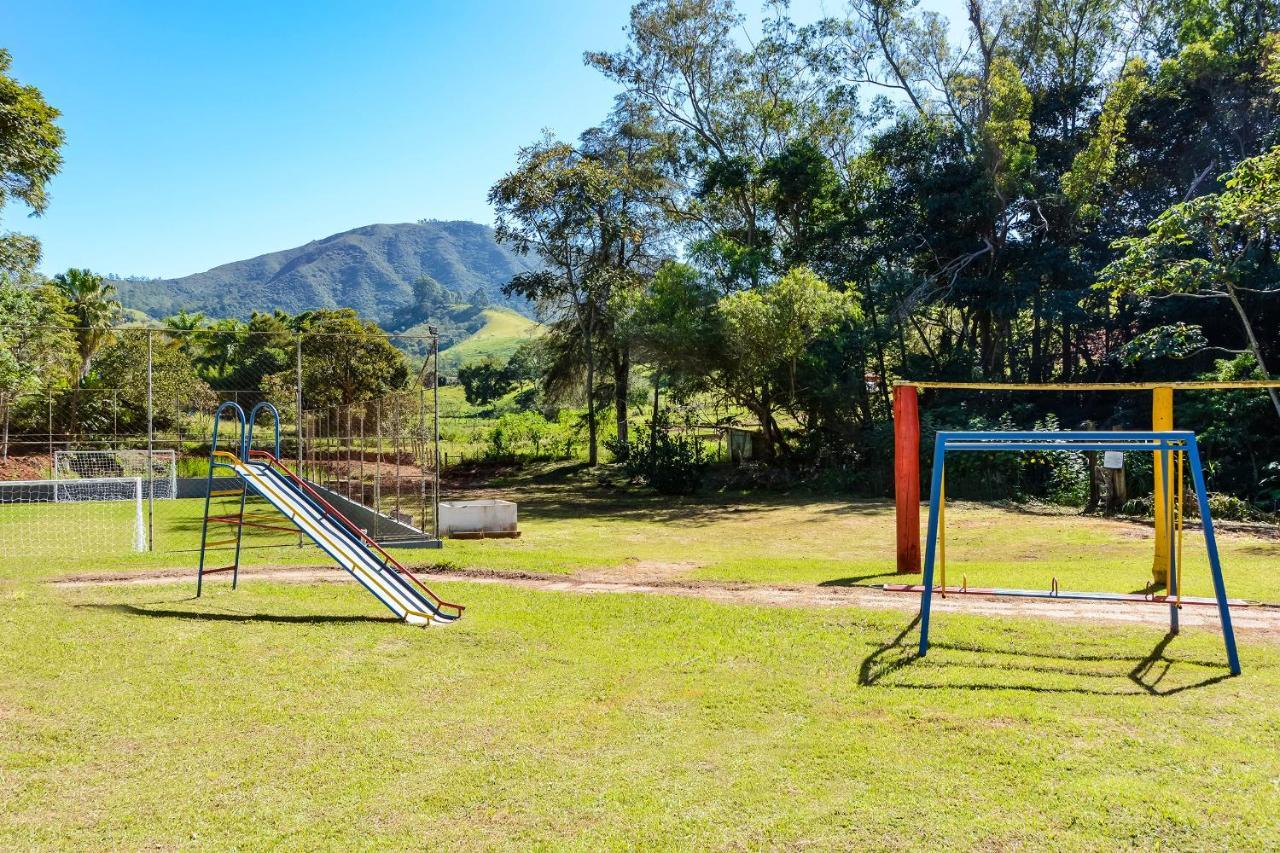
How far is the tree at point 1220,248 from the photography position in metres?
14.1

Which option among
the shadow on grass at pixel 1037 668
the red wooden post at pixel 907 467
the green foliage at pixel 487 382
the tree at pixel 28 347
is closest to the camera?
the shadow on grass at pixel 1037 668

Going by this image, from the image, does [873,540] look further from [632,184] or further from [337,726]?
[632,184]

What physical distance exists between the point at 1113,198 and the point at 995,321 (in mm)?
4844

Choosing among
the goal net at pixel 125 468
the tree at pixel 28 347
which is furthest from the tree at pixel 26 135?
the goal net at pixel 125 468

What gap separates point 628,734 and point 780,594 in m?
4.61

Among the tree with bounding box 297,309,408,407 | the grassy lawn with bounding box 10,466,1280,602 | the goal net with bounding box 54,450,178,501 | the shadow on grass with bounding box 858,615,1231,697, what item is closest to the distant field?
the tree with bounding box 297,309,408,407

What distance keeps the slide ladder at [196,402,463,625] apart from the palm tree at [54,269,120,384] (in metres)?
36.7

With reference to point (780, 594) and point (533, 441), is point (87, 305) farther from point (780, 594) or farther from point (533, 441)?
point (780, 594)

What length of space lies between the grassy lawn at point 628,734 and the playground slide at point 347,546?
452 millimetres

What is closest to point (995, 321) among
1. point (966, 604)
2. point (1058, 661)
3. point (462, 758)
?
point (966, 604)

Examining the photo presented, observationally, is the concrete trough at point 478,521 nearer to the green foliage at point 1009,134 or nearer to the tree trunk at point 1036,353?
the tree trunk at point 1036,353

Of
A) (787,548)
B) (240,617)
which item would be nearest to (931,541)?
(240,617)

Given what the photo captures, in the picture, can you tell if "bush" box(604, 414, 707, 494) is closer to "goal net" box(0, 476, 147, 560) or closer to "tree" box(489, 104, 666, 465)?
"tree" box(489, 104, 666, 465)

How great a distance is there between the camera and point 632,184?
30719mm
